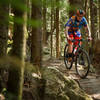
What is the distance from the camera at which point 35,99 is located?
387 centimetres

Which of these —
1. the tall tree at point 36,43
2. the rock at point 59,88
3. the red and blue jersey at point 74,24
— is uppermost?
the red and blue jersey at point 74,24

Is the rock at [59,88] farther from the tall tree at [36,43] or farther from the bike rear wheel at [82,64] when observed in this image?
the bike rear wheel at [82,64]

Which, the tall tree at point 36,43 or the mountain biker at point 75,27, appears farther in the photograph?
the mountain biker at point 75,27

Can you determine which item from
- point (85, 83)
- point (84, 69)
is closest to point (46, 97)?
point (85, 83)

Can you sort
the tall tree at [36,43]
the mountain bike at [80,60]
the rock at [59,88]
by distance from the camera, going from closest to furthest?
the rock at [59,88] → the tall tree at [36,43] → the mountain bike at [80,60]

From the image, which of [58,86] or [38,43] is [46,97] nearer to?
[58,86]

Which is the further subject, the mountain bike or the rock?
the mountain bike

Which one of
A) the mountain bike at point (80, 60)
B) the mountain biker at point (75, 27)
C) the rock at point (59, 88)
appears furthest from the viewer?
the mountain bike at point (80, 60)

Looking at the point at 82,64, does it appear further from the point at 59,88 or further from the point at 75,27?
the point at 59,88

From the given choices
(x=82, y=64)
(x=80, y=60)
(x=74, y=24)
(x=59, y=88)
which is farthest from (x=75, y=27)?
(x=59, y=88)

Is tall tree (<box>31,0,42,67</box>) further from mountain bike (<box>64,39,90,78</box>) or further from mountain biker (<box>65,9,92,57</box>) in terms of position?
mountain bike (<box>64,39,90,78</box>)

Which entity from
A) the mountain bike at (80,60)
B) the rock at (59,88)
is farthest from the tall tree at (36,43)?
the mountain bike at (80,60)

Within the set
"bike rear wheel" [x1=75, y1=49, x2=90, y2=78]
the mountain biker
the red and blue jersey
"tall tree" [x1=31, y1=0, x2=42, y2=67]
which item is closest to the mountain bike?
"bike rear wheel" [x1=75, y1=49, x2=90, y2=78]

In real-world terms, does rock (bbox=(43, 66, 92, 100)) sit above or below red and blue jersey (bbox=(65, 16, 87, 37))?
below
